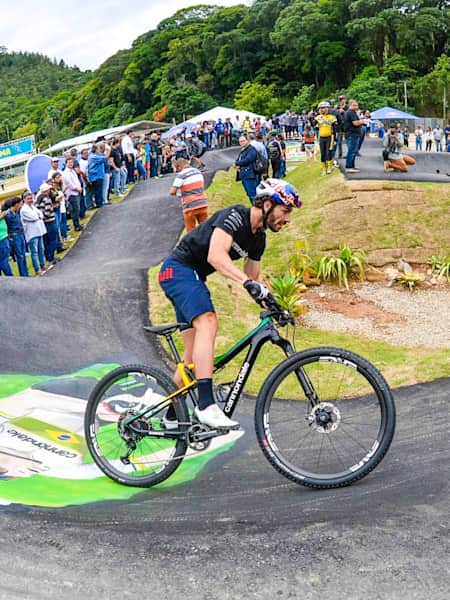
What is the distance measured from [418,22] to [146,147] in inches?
2493

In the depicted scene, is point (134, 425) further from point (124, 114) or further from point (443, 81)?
point (124, 114)

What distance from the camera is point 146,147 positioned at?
28.2m

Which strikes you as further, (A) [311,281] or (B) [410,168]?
(B) [410,168]

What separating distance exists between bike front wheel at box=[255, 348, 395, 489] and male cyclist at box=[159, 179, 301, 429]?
463 mm

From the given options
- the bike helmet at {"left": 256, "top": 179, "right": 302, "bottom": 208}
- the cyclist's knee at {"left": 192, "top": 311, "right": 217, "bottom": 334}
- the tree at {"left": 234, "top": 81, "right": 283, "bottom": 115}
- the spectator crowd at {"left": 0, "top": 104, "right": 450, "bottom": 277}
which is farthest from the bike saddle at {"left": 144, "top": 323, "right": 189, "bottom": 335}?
the tree at {"left": 234, "top": 81, "right": 283, "bottom": 115}

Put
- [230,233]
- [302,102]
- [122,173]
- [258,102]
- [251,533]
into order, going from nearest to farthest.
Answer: [251,533] → [230,233] → [122,173] → [302,102] → [258,102]

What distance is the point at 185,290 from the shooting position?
5.03m

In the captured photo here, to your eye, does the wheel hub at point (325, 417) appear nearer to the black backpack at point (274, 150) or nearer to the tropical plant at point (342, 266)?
the tropical plant at point (342, 266)

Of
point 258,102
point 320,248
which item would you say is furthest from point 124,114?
point 320,248

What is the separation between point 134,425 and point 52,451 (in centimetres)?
106

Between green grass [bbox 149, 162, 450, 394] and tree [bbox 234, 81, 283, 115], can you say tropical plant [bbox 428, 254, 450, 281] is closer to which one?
green grass [bbox 149, 162, 450, 394]

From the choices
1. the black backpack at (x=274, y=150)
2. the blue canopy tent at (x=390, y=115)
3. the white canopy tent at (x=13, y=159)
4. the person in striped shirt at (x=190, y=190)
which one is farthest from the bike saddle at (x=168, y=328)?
the white canopy tent at (x=13, y=159)

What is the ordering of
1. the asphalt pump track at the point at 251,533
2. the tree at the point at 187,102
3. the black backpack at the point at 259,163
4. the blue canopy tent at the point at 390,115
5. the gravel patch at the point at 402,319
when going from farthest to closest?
the tree at the point at 187,102 → the blue canopy tent at the point at 390,115 → the black backpack at the point at 259,163 → the gravel patch at the point at 402,319 → the asphalt pump track at the point at 251,533

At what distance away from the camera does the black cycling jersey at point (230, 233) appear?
4926 millimetres
